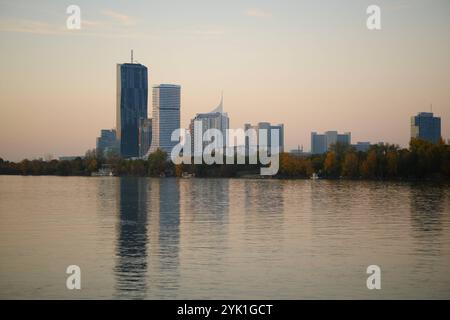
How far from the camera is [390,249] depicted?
16031 millimetres

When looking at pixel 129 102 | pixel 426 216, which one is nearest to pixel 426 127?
pixel 426 216

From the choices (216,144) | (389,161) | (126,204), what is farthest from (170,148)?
(126,204)

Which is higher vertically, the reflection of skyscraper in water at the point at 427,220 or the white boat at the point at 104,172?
the white boat at the point at 104,172

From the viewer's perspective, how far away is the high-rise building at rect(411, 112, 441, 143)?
107 meters

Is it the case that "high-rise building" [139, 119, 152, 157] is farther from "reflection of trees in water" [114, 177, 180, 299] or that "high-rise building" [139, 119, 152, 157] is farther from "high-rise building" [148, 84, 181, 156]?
"reflection of trees in water" [114, 177, 180, 299]

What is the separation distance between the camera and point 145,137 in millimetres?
189000

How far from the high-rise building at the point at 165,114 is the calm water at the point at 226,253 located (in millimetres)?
158861

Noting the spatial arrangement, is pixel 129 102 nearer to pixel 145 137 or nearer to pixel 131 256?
pixel 145 137

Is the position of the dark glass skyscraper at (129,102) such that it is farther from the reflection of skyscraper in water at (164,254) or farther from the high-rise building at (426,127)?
the reflection of skyscraper in water at (164,254)

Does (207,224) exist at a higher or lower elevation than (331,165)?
lower

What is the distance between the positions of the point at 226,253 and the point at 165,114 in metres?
178

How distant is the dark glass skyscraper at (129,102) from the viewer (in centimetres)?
19125

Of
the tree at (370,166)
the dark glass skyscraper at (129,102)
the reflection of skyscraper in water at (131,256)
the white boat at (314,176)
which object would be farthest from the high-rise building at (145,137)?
the reflection of skyscraper in water at (131,256)
